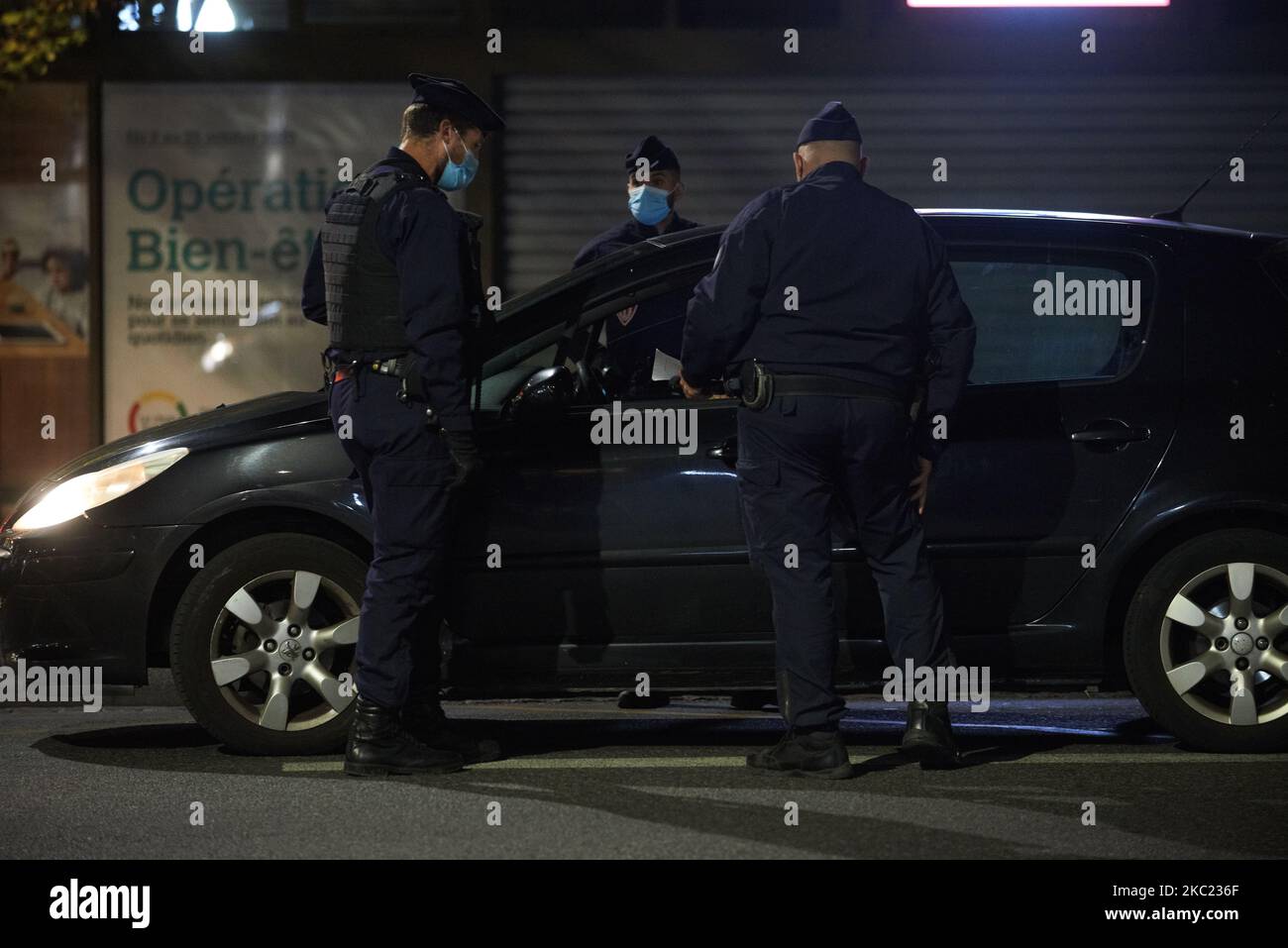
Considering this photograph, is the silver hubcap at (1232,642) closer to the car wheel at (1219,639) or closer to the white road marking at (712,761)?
the car wheel at (1219,639)

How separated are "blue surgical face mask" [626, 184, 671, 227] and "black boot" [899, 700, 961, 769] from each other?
3.08 meters

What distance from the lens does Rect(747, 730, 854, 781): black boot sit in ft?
17.6

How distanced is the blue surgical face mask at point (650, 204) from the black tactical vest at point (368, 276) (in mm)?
2571

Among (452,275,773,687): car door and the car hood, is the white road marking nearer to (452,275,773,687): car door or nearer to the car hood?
(452,275,773,687): car door

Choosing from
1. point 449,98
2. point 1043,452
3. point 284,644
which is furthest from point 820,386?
point 284,644

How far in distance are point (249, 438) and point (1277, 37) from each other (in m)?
8.34

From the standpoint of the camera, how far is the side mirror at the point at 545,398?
569 cm

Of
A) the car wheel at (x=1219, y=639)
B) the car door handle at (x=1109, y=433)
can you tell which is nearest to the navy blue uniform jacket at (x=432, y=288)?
the car door handle at (x=1109, y=433)

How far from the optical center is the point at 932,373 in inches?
214

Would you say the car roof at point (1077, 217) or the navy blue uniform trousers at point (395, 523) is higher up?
the car roof at point (1077, 217)

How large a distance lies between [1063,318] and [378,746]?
2.36m

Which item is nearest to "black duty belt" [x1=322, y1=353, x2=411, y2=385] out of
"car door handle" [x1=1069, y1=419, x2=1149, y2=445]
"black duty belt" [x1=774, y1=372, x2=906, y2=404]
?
"black duty belt" [x1=774, y1=372, x2=906, y2=404]

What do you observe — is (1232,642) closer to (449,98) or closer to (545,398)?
(545,398)
